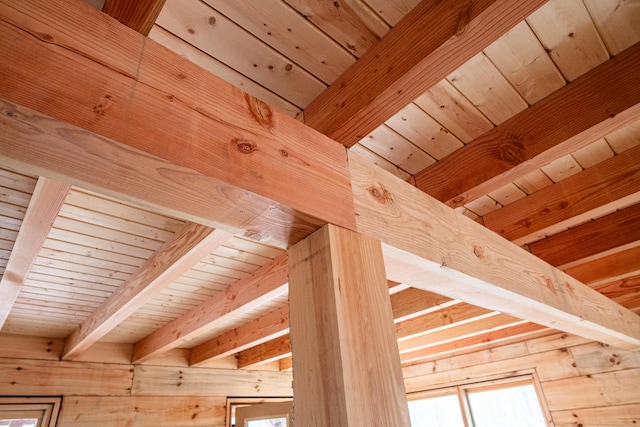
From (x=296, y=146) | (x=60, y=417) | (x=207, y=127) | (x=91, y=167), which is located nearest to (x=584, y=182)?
(x=296, y=146)

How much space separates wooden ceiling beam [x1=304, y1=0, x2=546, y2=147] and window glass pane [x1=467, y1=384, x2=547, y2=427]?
3.70 m

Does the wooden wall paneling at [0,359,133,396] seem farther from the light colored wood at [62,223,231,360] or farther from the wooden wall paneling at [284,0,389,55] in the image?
the wooden wall paneling at [284,0,389,55]

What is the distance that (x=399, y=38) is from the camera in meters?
0.90

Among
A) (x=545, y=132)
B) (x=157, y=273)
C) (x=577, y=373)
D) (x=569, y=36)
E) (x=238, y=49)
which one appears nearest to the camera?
(x=238, y=49)

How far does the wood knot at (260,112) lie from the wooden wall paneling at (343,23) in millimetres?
245

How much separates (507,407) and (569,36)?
3698 mm

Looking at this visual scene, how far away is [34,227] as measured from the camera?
1341mm

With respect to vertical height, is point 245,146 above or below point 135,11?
below

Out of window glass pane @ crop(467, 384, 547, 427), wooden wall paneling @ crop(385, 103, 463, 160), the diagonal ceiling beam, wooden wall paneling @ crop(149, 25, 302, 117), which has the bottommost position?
window glass pane @ crop(467, 384, 547, 427)

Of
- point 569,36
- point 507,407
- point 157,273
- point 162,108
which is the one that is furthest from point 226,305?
point 507,407

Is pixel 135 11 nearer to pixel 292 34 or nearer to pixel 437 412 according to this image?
pixel 292 34

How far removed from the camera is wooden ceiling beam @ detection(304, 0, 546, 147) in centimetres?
77

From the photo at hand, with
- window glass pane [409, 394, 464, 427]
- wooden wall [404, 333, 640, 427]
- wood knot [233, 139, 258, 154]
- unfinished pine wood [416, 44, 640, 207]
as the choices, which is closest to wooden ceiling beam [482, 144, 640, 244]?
unfinished pine wood [416, 44, 640, 207]

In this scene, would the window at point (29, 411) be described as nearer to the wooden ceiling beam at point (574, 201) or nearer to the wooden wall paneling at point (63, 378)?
the wooden wall paneling at point (63, 378)
